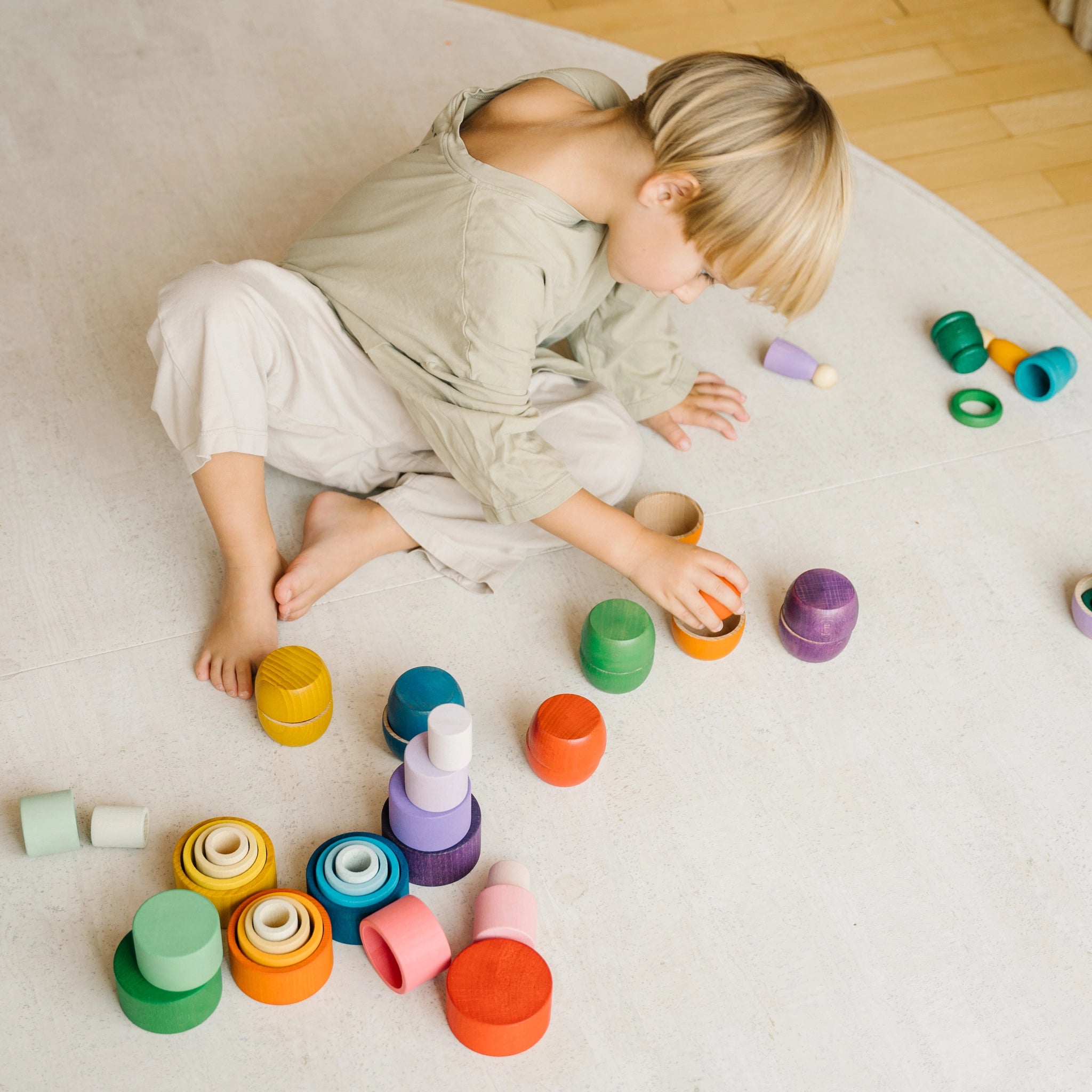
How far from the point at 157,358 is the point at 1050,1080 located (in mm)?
932

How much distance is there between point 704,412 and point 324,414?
43 cm

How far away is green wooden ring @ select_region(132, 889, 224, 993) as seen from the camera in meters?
0.82

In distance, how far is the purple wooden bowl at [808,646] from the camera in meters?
1.12

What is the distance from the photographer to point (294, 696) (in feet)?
3.27

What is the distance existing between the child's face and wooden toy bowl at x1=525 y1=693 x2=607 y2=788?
1.18 feet

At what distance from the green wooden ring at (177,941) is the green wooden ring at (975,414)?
0.97 m

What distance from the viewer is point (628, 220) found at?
103 centimetres

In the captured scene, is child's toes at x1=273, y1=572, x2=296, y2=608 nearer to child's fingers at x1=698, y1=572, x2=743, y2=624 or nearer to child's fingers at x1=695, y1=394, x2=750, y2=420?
child's fingers at x1=698, y1=572, x2=743, y2=624

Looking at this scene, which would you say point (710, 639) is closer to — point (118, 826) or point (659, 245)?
point (659, 245)

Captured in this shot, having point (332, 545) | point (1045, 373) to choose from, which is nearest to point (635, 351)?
point (332, 545)

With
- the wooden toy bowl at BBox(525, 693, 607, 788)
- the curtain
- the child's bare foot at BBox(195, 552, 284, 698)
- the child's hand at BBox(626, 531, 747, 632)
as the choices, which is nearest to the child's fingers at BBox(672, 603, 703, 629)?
the child's hand at BBox(626, 531, 747, 632)

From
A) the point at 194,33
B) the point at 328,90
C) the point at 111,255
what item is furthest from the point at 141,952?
the point at 194,33

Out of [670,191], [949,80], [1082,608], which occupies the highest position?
[670,191]

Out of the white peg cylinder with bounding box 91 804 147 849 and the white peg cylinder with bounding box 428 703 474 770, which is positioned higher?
the white peg cylinder with bounding box 428 703 474 770
